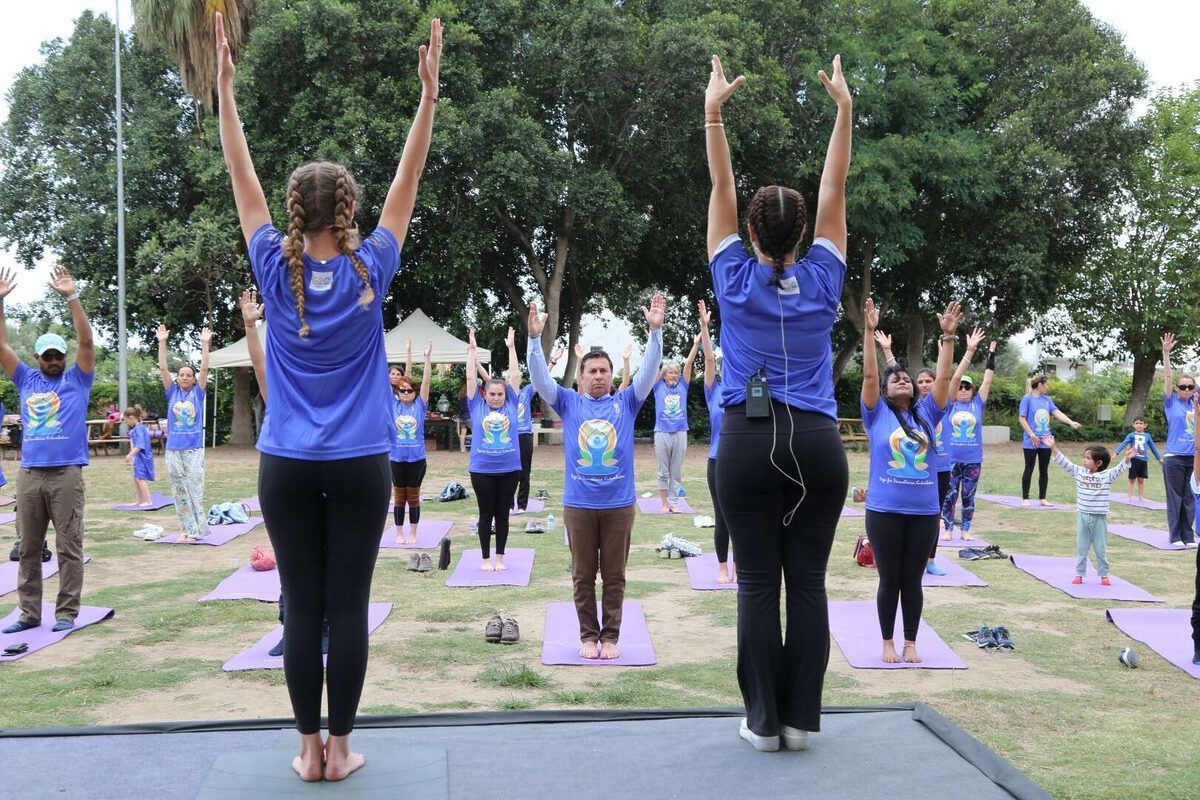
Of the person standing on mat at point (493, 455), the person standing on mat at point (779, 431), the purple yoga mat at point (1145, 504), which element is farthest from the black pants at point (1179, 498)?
the person standing on mat at point (779, 431)

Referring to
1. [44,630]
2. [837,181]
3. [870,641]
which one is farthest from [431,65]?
[44,630]

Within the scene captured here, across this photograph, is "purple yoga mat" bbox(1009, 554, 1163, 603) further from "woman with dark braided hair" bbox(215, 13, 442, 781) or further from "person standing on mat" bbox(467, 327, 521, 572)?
"woman with dark braided hair" bbox(215, 13, 442, 781)

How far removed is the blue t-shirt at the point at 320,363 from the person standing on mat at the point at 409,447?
692 centimetres

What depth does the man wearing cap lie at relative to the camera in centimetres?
684

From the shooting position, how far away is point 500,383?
9.91m

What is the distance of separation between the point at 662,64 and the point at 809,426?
842 inches

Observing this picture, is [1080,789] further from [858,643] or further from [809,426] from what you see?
[858,643]

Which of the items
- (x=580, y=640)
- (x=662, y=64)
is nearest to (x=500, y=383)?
(x=580, y=640)

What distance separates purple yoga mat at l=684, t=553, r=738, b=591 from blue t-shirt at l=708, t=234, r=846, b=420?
5551 millimetres

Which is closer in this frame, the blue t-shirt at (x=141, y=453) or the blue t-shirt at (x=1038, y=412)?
the blue t-shirt at (x=1038, y=412)

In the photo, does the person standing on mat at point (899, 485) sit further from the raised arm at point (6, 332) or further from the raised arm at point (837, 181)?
the raised arm at point (6, 332)

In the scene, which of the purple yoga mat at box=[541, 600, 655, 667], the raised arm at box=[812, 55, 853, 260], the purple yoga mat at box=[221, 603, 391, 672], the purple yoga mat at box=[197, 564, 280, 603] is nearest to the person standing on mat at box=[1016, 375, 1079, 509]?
the purple yoga mat at box=[541, 600, 655, 667]

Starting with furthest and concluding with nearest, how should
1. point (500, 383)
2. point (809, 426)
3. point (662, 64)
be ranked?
1. point (662, 64)
2. point (500, 383)
3. point (809, 426)

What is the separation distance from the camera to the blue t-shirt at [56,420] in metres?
6.84
